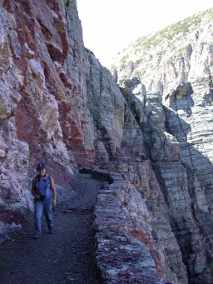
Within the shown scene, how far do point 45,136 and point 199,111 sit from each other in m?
40.3

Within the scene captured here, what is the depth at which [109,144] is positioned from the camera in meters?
36.0

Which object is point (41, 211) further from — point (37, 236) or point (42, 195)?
point (37, 236)

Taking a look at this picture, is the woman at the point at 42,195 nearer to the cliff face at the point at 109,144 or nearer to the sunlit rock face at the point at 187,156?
the cliff face at the point at 109,144

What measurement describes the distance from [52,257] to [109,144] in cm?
2750

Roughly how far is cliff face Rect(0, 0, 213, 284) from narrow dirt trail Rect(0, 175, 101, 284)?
19.3 inches

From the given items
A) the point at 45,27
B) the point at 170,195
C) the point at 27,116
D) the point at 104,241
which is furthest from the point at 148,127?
the point at 104,241

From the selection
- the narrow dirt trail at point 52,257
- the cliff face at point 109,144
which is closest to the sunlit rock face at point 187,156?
the cliff face at point 109,144

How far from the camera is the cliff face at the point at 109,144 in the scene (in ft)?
36.3

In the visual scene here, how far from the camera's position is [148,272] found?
21.9 feet

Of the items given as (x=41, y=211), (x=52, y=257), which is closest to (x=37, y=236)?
(x=41, y=211)

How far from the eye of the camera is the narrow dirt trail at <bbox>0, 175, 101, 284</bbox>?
24.1 ft

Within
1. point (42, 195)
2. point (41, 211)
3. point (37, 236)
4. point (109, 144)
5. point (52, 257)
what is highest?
point (109, 144)

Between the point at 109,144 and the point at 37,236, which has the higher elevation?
the point at 109,144

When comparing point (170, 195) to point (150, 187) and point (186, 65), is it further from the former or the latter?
point (186, 65)
